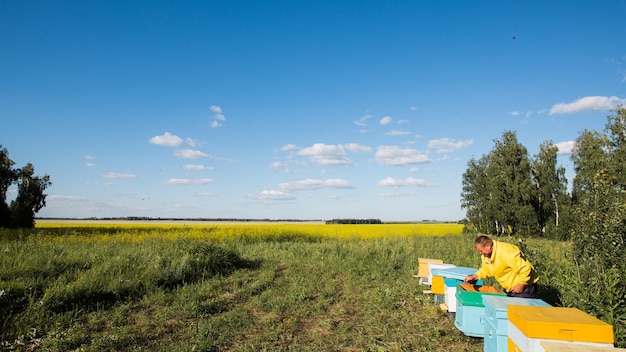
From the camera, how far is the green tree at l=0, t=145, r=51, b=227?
3331 cm

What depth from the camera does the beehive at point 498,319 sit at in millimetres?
4344

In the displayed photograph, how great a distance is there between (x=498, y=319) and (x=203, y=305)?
5.82 meters

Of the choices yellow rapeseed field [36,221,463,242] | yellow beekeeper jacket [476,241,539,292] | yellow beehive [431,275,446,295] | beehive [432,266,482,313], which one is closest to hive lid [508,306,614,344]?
A: yellow beekeeper jacket [476,241,539,292]

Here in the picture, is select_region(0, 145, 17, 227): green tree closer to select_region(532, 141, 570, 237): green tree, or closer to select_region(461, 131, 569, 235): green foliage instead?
select_region(461, 131, 569, 235): green foliage

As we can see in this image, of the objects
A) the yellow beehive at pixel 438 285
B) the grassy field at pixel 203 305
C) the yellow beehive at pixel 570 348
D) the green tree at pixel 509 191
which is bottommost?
the grassy field at pixel 203 305

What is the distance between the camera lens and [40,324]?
250 inches

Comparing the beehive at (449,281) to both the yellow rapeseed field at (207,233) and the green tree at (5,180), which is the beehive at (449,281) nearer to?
the yellow rapeseed field at (207,233)

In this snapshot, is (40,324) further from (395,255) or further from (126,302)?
(395,255)

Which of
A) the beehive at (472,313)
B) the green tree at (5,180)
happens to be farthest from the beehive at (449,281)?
the green tree at (5,180)

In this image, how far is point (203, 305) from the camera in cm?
793

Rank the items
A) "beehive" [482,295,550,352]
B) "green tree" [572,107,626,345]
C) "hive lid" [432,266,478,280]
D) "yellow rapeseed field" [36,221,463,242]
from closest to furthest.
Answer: "beehive" [482,295,550,352] < "green tree" [572,107,626,345] < "hive lid" [432,266,478,280] < "yellow rapeseed field" [36,221,463,242]

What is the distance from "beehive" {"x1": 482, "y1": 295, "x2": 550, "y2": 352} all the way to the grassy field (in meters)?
1.44

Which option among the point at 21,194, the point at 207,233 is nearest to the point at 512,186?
the point at 207,233

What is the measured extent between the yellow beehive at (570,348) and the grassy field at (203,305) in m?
3.06
